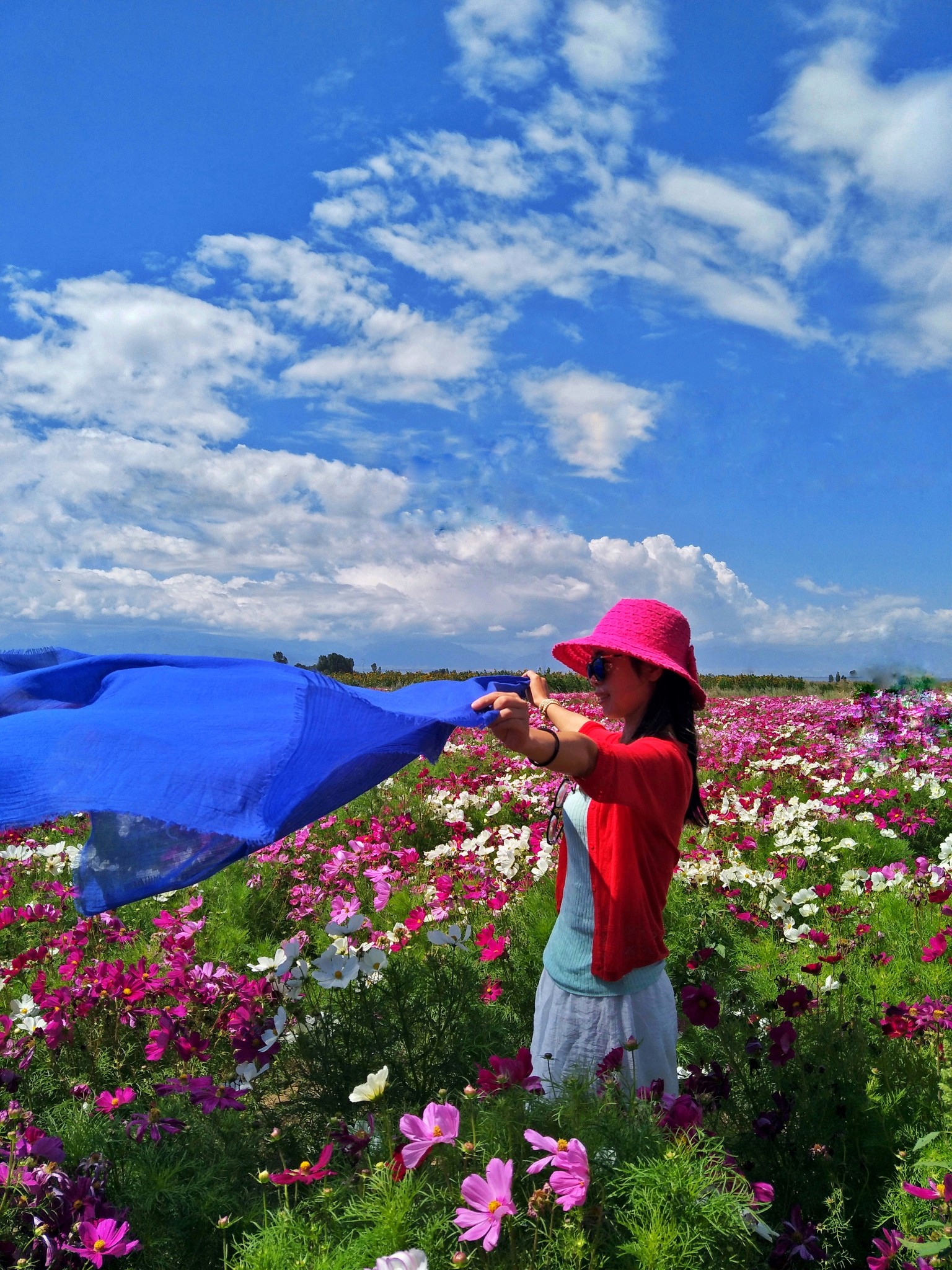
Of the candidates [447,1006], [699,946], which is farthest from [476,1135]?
[699,946]

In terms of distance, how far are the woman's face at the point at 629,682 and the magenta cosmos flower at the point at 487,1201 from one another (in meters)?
1.44

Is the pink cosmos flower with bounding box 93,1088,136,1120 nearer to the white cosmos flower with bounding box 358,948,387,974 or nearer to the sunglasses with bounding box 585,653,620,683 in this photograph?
the white cosmos flower with bounding box 358,948,387,974

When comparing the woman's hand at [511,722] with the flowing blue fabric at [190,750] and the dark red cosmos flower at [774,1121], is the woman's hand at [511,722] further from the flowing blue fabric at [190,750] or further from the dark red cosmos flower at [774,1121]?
the dark red cosmos flower at [774,1121]

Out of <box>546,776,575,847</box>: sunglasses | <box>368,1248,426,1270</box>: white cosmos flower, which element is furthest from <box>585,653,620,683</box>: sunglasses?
<box>368,1248,426,1270</box>: white cosmos flower

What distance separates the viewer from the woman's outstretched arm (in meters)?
1.96

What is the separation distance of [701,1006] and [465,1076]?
95 centimetres

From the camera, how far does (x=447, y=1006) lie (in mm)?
3158

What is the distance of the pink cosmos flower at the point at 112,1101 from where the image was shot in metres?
2.58

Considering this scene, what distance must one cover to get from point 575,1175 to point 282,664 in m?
1.76

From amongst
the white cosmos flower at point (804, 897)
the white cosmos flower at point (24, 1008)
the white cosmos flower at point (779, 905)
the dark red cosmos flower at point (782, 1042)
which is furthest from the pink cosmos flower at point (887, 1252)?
the white cosmos flower at point (24, 1008)

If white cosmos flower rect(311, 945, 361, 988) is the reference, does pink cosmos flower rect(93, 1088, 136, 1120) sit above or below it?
below

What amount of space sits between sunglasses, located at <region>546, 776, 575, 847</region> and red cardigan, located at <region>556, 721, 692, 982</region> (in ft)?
0.60

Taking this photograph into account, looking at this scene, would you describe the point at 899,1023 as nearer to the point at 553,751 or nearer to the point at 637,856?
the point at 637,856

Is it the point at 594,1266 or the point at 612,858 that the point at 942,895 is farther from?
the point at 594,1266
